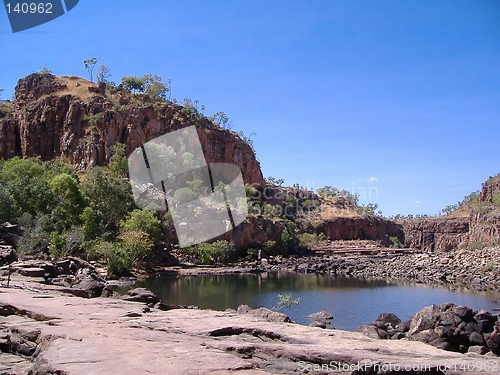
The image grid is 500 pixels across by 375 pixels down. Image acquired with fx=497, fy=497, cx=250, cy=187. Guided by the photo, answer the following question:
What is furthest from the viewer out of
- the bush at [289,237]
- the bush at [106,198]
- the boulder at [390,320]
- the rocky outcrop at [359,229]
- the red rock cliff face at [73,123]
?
the rocky outcrop at [359,229]

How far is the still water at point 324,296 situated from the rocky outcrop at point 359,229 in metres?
60.8

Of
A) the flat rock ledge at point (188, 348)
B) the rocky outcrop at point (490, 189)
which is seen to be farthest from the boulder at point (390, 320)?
the rocky outcrop at point (490, 189)

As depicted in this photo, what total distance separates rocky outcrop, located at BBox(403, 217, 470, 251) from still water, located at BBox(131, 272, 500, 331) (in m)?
84.2

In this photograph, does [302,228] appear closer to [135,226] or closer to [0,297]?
[135,226]

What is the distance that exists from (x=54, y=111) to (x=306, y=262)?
172ft

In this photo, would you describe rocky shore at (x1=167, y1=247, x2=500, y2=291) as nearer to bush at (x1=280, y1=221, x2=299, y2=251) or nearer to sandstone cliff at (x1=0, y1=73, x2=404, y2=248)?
bush at (x1=280, y1=221, x2=299, y2=251)

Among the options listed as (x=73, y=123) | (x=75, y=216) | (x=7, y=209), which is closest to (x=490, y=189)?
(x=73, y=123)

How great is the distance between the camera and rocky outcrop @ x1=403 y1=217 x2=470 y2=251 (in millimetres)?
131625

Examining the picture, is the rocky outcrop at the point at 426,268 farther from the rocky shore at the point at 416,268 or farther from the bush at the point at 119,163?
the bush at the point at 119,163

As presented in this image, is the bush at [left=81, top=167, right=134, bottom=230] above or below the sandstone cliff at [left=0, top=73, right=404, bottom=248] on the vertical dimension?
below

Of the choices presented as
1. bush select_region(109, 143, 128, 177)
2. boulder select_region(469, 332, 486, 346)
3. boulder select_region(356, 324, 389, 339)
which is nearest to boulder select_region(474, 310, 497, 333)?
boulder select_region(469, 332, 486, 346)

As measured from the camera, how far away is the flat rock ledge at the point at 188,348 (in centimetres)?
912

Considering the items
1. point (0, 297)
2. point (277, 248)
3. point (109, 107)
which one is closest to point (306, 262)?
point (277, 248)

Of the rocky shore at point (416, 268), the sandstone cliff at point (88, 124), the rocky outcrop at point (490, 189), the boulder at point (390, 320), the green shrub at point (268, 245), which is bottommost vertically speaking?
the rocky shore at point (416, 268)
